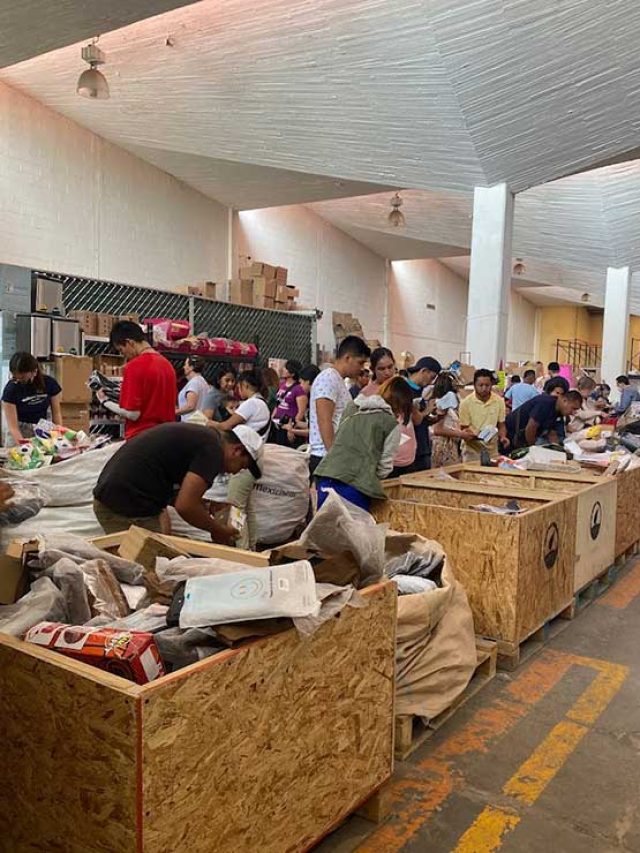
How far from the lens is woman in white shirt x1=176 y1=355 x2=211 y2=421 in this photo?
7801 mm

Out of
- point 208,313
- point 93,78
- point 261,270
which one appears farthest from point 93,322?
point 261,270

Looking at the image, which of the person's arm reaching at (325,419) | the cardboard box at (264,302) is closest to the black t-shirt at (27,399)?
the person's arm reaching at (325,419)

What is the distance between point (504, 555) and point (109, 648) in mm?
2319

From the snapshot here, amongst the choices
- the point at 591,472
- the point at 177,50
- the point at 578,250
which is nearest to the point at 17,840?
the point at 591,472

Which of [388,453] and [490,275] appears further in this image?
[490,275]

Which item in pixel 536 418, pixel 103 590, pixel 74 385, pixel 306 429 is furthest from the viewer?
pixel 74 385

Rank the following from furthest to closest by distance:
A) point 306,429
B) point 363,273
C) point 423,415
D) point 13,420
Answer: point 363,273
point 306,429
point 13,420
point 423,415

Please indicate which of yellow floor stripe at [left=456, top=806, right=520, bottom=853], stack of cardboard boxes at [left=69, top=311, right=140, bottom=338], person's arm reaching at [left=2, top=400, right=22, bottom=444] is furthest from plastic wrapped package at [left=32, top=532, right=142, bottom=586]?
stack of cardboard boxes at [left=69, top=311, right=140, bottom=338]

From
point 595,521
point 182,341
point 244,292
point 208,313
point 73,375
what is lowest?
point 595,521

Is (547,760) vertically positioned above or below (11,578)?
below

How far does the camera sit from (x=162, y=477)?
346 cm

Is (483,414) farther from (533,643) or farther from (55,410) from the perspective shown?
(55,410)

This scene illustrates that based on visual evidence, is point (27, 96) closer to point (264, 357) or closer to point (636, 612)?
point (264, 357)

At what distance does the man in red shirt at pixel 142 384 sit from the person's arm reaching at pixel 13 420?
1.45 meters
